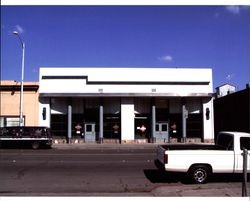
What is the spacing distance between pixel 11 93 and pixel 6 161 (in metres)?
19.8

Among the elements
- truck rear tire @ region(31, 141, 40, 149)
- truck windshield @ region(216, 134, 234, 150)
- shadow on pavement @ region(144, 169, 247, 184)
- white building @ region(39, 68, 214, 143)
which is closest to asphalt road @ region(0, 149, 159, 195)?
shadow on pavement @ region(144, 169, 247, 184)

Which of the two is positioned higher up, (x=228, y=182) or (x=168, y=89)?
(x=168, y=89)

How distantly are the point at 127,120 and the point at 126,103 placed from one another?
64.6 inches

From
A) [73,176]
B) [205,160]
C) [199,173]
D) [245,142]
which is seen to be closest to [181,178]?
[199,173]

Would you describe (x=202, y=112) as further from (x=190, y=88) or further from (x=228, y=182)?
(x=228, y=182)

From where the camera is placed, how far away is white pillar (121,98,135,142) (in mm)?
40812

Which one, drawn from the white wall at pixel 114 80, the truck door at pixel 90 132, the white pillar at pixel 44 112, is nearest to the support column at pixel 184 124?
the white wall at pixel 114 80

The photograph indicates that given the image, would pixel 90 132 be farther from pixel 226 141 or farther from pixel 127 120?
pixel 226 141

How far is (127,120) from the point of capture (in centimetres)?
4100

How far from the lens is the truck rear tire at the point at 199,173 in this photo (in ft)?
47.5

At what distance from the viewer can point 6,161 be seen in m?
22.0

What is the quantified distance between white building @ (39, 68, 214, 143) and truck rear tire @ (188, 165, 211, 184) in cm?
2581
